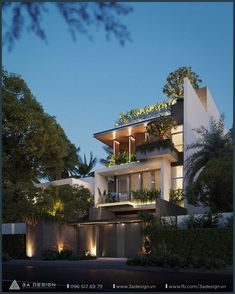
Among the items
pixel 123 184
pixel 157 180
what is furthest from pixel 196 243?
pixel 123 184

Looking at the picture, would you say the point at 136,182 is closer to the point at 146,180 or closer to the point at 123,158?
the point at 146,180

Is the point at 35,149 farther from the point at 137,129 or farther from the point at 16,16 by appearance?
the point at 16,16

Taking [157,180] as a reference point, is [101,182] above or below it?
below

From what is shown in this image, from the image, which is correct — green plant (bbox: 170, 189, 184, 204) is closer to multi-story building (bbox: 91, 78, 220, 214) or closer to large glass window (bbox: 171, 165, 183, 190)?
multi-story building (bbox: 91, 78, 220, 214)

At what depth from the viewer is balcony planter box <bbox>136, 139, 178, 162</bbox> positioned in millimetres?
29438

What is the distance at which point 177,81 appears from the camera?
3750 centimetres

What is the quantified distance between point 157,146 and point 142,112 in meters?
6.48

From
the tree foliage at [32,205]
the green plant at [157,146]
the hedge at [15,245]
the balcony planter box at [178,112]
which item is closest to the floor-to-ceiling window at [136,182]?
the green plant at [157,146]

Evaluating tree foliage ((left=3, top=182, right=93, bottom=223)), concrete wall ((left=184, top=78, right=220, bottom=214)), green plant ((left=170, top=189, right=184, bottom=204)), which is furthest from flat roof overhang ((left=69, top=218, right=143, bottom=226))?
→ concrete wall ((left=184, top=78, right=220, bottom=214))

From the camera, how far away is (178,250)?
2169cm

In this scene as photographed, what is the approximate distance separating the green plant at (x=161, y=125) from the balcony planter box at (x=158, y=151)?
48.5 inches

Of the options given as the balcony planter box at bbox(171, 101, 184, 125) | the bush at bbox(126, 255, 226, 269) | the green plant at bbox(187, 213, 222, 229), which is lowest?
the bush at bbox(126, 255, 226, 269)

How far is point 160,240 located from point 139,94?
2595 centimetres

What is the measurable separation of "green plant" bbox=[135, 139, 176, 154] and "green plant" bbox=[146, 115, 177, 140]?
4.04 feet
